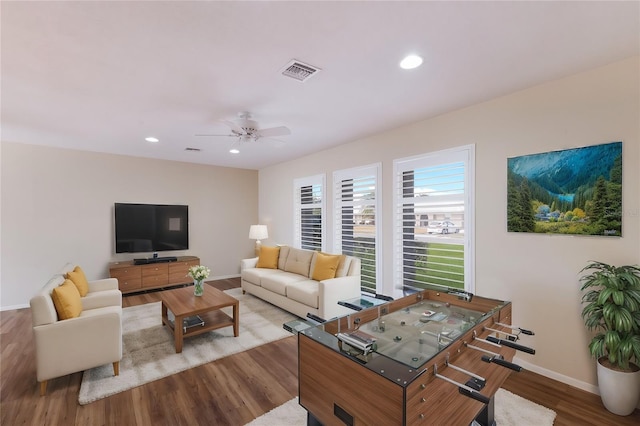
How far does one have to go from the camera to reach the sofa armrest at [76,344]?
7.89 ft

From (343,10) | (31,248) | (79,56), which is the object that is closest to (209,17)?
(343,10)

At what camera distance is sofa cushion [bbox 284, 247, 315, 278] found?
4.78m

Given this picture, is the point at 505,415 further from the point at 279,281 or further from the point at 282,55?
the point at 282,55

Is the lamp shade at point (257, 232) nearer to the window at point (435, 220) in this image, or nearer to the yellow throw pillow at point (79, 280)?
the yellow throw pillow at point (79, 280)

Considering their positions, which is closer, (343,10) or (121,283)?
(343,10)

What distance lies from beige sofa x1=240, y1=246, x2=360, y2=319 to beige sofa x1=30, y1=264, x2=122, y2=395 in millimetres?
2126

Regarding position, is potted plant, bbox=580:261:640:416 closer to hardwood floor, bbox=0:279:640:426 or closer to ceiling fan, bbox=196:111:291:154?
hardwood floor, bbox=0:279:640:426

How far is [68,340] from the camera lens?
2.50 meters

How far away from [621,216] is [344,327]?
243cm

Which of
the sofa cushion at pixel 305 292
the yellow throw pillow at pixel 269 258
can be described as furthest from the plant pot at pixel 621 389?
the yellow throw pillow at pixel 269 258

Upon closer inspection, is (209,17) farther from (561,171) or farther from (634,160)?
(634,160)

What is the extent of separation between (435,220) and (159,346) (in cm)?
364

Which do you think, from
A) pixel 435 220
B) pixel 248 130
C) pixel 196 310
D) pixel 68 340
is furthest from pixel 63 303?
pixel 435 220

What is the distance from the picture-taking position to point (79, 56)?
2.14 metres
